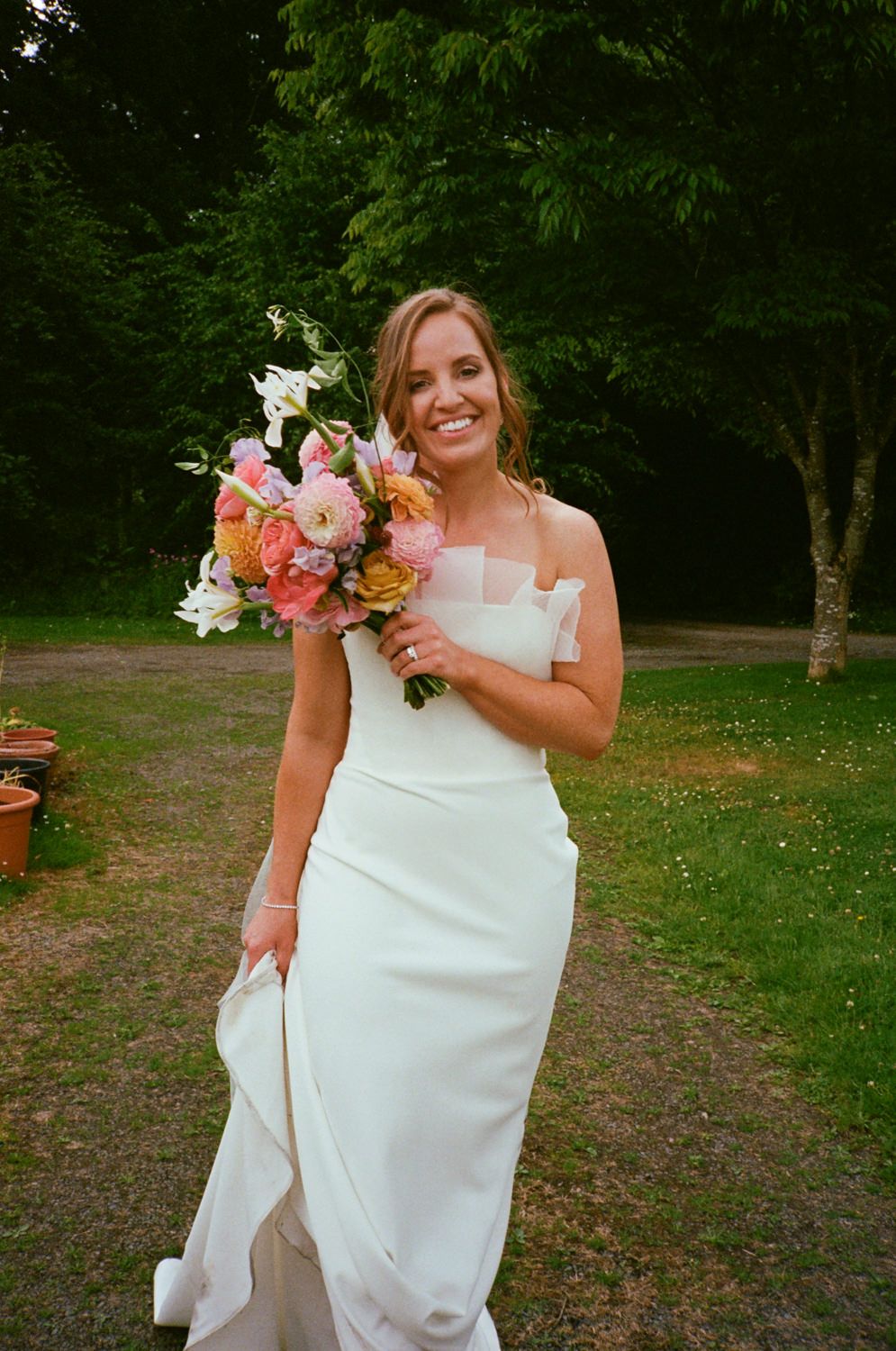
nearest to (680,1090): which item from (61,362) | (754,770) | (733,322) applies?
(754,770)

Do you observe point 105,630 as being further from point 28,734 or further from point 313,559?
point 313,559

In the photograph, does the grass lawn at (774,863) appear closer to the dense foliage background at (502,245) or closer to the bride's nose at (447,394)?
the bride's nose at (447,394)

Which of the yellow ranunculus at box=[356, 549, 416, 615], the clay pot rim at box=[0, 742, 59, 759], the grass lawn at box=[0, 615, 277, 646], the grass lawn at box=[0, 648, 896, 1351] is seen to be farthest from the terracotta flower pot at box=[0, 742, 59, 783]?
the grass lawn at box=[0, 615, 277, 646]

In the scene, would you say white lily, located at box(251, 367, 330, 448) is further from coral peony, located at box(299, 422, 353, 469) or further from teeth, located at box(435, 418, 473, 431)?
teeth, located at box(435, 418, 473, 431)

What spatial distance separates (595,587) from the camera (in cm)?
240

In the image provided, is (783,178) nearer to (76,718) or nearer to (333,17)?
(333,17)

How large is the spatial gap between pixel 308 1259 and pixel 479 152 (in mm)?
10156

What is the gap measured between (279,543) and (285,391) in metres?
0.36

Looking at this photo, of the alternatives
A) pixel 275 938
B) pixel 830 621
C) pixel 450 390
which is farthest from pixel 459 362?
pixel 830 621

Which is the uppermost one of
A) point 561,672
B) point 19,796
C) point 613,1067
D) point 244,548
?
point 244,548

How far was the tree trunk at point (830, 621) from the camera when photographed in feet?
43.3

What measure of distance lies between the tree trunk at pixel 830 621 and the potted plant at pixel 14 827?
987 cm

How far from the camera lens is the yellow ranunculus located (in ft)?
6.89

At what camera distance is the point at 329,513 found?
2008 millimetres
